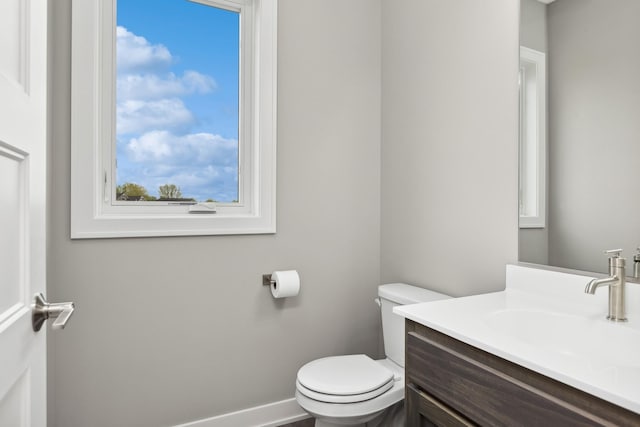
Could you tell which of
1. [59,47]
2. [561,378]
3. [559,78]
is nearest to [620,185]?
[559,78]

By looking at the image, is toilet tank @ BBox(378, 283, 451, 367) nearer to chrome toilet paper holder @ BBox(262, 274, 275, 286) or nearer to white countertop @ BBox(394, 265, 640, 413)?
white countertop @ BBox(394, 265, 640, 413)

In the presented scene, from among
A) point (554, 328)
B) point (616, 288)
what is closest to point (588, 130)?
point (616, 288)

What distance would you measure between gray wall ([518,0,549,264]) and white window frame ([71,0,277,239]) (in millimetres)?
1115

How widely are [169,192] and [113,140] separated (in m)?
0.33

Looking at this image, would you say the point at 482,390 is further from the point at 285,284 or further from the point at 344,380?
the point at 285,284

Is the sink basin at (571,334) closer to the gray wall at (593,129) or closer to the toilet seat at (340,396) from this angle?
the gray wall at (593,129)

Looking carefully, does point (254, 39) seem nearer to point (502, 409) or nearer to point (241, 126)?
point (241, 126)

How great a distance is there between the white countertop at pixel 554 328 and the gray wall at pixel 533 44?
67 millimetres

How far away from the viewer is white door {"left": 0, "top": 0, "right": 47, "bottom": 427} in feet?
2.07

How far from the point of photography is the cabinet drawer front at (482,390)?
0.76m

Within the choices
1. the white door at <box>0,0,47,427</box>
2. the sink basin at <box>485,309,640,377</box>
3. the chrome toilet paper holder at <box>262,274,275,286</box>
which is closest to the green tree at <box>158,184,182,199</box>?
the chrome toilet paper holder at <box>262,274,275,286</box>

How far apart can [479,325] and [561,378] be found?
292mm

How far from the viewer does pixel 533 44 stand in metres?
1.40

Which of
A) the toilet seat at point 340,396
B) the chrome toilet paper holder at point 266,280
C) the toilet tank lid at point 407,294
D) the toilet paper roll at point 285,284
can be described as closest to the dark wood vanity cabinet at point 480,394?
the toilet seat at point 340,396
